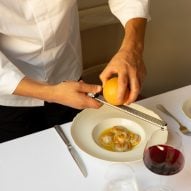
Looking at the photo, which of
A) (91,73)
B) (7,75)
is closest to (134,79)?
(7,75)

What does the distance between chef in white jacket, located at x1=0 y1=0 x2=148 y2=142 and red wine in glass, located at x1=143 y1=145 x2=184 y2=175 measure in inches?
5.2

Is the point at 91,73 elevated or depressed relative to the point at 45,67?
depressed

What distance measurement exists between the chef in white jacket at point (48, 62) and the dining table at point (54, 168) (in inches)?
4.3

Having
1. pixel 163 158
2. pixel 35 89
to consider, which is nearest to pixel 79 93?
pixel 35 89

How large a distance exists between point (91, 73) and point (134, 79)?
857 millimetres

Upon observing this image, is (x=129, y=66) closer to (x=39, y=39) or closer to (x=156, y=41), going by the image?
(x=39, y=39)

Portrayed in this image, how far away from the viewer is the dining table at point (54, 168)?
80 centimetres

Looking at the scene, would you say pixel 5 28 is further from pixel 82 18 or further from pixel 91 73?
pixel 91 73

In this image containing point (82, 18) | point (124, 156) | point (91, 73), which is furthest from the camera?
point (91, 73)

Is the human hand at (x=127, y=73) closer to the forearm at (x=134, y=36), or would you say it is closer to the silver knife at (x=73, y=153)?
the forearm at (x=134, y=36)

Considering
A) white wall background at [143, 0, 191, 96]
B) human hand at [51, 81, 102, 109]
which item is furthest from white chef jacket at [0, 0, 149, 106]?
white wall background at [143, 0, 191, 96]

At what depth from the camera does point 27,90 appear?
95 cm

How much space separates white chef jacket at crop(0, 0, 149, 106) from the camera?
100 cm

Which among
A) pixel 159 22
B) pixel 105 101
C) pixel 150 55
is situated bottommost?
pixel 150 55
